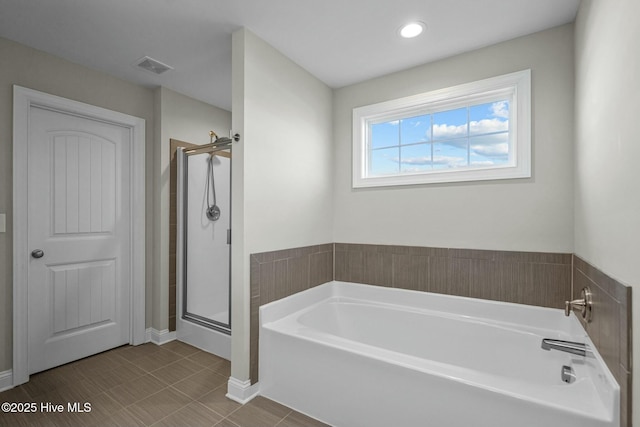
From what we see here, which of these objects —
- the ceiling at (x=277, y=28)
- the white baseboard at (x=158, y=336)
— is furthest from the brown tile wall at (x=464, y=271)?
the white baseboard at (x=158, y=336)

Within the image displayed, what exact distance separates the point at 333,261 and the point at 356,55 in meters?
1.76

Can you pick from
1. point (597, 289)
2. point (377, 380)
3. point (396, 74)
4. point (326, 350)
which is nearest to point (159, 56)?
point (396, 74)

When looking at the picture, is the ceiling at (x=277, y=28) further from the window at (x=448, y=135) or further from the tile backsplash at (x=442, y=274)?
the tile backsplash at (x=442, y=274)

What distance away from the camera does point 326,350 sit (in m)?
1.78

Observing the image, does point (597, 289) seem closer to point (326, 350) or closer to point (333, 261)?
point (326, 350)

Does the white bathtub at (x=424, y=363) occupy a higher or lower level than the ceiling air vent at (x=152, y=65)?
lower

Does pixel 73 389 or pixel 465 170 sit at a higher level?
pixel 465 170

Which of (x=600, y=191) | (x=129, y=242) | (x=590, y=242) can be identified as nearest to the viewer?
(x=600, y=191)

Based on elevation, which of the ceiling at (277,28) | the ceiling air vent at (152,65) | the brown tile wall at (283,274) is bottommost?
the brown tile wall at (283,274)

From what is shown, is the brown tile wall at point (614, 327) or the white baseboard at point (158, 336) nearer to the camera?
the brown tile wall at point (614, 327)

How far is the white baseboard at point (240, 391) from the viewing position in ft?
6.41

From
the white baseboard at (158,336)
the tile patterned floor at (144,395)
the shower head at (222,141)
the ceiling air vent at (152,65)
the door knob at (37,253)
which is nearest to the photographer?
the tile patterned floor at (144,395)

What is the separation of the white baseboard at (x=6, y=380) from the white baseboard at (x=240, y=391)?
4.85 ft

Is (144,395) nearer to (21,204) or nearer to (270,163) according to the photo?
(21,204)
